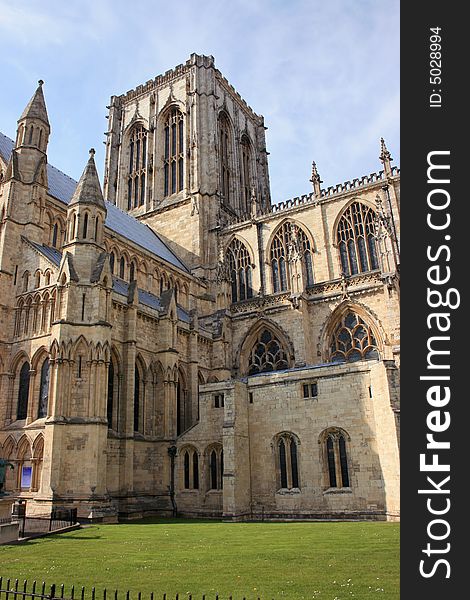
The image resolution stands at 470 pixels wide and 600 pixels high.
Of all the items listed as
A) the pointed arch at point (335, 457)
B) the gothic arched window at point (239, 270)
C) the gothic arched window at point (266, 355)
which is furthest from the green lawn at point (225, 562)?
the gothic arched window at point (239, 270)

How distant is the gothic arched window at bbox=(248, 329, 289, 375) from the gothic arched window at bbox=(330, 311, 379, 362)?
3.87 meters

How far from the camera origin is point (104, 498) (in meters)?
23.4

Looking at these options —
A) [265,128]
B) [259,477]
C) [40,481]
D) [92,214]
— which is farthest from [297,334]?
[265,128]

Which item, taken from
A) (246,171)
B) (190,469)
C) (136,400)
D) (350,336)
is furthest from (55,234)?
(246,171)

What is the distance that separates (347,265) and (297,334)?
6.67 metres

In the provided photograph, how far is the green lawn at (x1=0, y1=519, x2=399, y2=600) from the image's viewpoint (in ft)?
31.4

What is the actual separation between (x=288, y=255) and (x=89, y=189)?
17086 millimetres

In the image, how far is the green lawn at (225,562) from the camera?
9.57 meters

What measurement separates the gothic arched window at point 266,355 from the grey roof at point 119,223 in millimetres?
9771

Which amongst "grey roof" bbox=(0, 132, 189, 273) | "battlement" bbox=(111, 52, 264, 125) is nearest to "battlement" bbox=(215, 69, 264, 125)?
"battlement" bbox=(111, 52, 264, 125)

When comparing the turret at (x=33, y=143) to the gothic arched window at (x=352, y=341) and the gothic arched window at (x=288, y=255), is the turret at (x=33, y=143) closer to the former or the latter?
the gothic arched window at (x=288, y=255)

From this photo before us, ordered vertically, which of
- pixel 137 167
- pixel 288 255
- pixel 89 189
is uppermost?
pixel 137 167

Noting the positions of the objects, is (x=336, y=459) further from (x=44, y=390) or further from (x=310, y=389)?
(x=44, y=390)

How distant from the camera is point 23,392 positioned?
27.1 m
